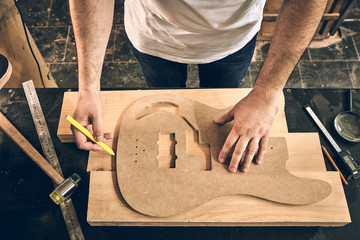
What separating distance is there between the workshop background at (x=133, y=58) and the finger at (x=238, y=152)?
74.8 inches

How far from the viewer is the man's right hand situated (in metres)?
1.16

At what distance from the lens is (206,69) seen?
1590 millimetres

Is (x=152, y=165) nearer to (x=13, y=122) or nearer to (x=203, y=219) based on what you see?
(x=203, y=219)

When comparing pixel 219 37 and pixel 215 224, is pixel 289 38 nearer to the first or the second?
pixel 219 37

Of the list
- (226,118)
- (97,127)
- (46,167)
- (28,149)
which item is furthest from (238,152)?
(28,149)

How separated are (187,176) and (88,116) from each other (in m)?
0.55

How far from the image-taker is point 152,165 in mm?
1152

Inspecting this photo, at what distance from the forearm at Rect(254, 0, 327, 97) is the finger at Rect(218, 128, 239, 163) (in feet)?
0.88

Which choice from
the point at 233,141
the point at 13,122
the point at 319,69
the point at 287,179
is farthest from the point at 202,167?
the point at 319,69

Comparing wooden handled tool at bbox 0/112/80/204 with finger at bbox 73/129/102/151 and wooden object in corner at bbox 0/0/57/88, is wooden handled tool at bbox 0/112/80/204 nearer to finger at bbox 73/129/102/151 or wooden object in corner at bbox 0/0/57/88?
finger at bbox 73/129/102/151

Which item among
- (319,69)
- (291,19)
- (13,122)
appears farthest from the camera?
(319,69)

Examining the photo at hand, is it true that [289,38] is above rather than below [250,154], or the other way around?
above

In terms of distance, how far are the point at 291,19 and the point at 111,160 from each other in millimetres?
1053

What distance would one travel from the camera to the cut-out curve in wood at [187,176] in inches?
42.6
